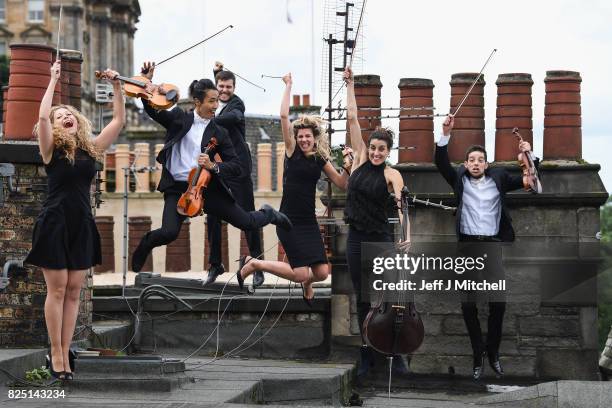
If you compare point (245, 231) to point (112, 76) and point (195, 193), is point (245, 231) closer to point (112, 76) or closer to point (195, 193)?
point (195, 193)

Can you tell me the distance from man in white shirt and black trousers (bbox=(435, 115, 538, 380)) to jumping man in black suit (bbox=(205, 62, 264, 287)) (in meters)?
1.55

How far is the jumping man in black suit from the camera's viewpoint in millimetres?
12398

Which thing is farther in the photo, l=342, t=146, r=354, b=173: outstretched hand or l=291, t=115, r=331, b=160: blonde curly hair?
l=342, t=146, r=354, b=173: outstretched hand

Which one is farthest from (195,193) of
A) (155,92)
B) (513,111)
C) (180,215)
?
(513,111)

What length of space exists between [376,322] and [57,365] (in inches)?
101

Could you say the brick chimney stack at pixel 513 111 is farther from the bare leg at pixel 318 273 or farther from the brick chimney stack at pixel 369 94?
the bare leg at pixel 318 273

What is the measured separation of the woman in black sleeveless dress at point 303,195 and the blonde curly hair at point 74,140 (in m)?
2.29

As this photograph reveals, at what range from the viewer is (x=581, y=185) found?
13.7 metres

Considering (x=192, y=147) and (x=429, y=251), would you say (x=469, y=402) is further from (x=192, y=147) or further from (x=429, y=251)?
(x=192, y=147)

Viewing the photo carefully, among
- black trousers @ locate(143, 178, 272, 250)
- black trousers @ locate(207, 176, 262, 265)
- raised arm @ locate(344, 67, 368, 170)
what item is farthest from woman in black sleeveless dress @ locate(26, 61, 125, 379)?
raised arm @ locate(344, 67, 368, 170)

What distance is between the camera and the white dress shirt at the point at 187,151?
11.9 metres

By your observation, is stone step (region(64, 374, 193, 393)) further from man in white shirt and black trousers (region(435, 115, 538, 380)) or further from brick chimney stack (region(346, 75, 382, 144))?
brick chimney stack (region(346, 75, 382, 144))

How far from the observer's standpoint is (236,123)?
12.4 m

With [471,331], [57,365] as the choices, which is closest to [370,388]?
[471,331]
